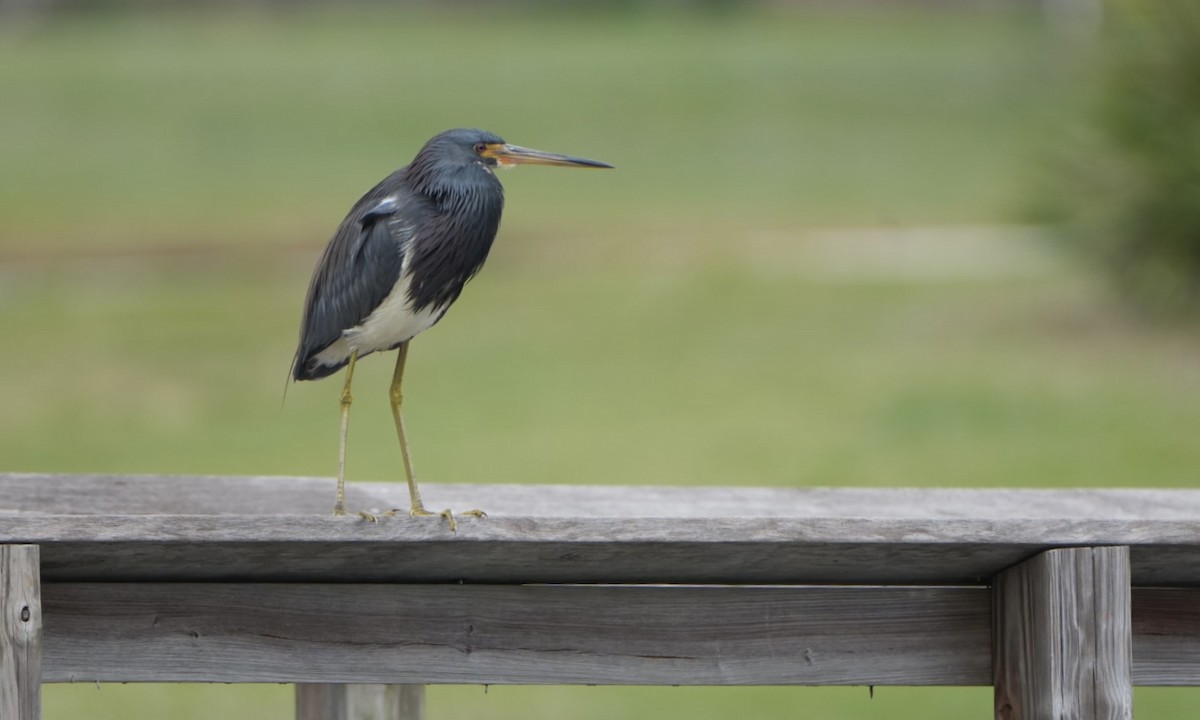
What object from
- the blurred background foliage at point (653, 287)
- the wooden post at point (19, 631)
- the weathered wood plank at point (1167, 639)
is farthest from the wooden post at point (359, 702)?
the blurred background foliage at point (653, 287)

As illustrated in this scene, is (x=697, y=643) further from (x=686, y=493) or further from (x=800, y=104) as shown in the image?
(x=800, y=104)

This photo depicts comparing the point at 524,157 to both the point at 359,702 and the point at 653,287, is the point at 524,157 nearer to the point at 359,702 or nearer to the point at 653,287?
the point at 359,702

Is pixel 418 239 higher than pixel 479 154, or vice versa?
pixel 479 154

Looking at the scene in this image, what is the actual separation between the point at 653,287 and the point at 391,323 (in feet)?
47.5

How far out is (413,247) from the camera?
3393 mm

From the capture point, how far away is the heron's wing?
3.40 meters

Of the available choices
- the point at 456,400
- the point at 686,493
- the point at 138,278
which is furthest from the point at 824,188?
the point at 686,493

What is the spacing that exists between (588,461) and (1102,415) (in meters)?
3.75

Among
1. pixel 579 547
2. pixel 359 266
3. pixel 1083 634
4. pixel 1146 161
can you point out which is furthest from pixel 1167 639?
pixel 1146 161

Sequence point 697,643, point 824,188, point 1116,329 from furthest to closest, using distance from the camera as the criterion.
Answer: point 824,188, point 1116,329, point 697,643

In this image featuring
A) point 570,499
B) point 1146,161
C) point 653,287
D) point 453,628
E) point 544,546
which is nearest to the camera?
point 544,546

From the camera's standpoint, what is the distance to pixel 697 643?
2.95 metres

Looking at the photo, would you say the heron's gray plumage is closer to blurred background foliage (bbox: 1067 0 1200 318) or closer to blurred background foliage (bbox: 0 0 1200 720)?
Answer: blurred background foliage (bbox: 0 0 1200 720)

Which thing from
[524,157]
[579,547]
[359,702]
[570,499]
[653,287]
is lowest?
[359,702]
